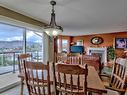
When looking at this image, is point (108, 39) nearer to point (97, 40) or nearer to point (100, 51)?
point (97, 40)

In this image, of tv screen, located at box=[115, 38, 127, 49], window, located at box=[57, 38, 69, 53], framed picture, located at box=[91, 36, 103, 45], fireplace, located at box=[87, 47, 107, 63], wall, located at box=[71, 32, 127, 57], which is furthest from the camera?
window, located at box=[57, 38, 69, 53]

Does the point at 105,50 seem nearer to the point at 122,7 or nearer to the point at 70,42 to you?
the point at 70,42

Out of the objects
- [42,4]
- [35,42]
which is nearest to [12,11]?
[42,4]

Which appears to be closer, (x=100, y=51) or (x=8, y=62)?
(x=8, y=62)

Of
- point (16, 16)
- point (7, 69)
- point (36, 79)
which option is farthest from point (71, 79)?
point (7, 69)

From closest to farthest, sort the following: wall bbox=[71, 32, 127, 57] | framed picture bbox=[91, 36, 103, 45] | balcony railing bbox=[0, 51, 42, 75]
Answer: balcony railing bbox=[0, 51, 42, 75] < wall bbox=[71, 32, 127, 57] < framed picture bbox=[91, 36, 103, 45]

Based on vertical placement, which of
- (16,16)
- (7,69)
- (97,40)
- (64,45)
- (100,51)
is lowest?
(7,69)

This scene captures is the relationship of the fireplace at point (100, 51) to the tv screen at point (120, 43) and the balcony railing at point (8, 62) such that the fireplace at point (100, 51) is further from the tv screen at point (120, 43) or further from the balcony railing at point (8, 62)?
the balcony railing at point (8, 62)

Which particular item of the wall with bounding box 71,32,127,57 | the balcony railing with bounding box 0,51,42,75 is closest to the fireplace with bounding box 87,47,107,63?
the wall with bounding box 71,32,127,57

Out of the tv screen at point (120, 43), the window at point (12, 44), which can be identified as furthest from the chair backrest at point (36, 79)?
the tv screen at point (120, 43)

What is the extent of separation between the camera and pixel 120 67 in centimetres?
223

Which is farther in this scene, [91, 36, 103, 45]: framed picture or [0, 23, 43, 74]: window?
[91, 36, 103, 45]: framed picture

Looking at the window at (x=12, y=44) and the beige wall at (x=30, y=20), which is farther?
the window at (x=12, y=44)

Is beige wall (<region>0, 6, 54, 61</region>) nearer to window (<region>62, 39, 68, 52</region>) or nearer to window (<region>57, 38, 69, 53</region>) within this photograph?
window (<region>57, 38, 69, 53</region>)
